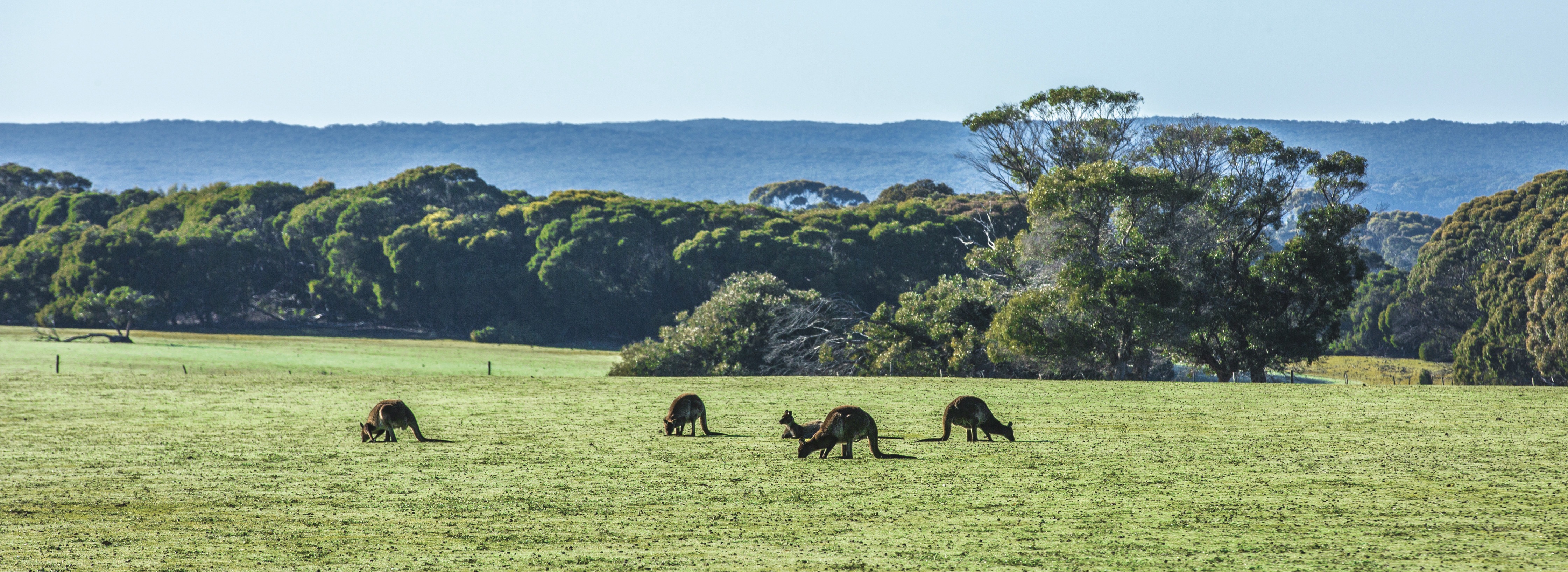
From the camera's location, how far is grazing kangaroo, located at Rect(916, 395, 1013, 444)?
49.2 ft

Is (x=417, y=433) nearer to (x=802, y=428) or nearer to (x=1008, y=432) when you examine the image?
(x=802, y=428)

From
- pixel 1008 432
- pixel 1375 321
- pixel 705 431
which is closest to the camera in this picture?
pixel 1008 432

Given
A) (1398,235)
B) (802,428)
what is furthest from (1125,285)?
(1398,235)

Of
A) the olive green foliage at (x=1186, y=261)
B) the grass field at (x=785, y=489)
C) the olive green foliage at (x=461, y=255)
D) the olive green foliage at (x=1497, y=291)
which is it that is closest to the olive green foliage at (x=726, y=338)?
the olive green foliage at (x=1186, y=261)

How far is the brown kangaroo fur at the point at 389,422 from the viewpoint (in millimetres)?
15883

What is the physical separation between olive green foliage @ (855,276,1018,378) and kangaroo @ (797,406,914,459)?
68.5 ft

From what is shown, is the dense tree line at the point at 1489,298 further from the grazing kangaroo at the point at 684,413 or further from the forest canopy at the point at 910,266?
the grazing kangaroo at the point at 684,413

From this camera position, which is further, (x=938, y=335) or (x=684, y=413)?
(x=938, y=335)

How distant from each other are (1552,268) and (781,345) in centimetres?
2781

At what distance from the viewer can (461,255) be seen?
235 feet

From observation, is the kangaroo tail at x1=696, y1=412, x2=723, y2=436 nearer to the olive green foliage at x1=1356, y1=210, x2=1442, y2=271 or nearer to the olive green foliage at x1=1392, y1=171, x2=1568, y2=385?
the olive green foliage at x1=1392, y1=171, x2=1568, y2=385

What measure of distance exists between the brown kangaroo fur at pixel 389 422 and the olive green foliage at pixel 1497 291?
1575 inches

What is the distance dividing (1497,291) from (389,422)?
154 ft

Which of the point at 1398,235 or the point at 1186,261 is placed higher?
the point at 1398,235
